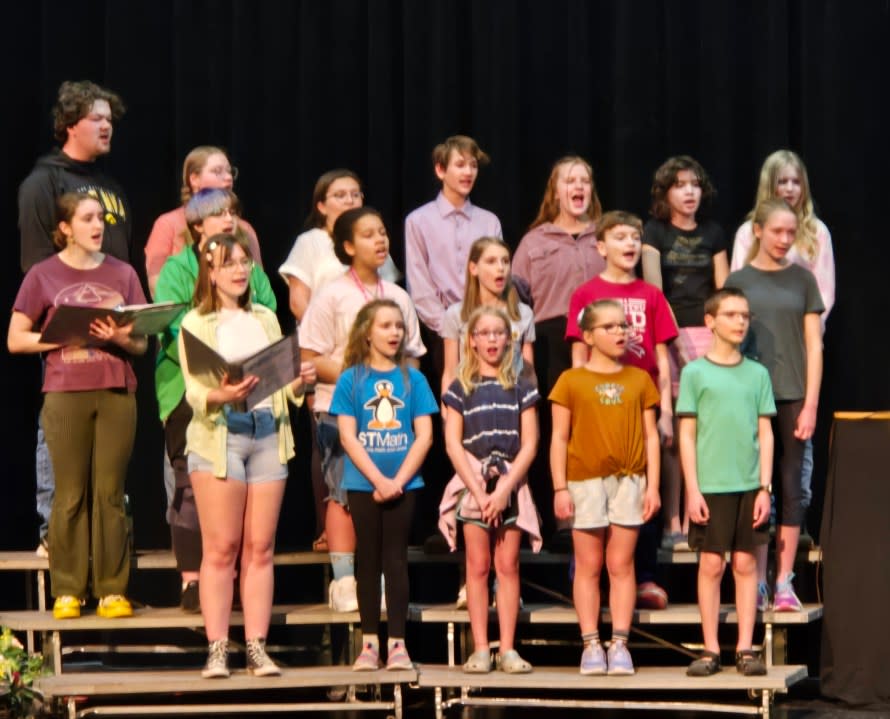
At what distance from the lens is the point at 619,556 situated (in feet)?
18.4

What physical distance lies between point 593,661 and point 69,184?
2593mm

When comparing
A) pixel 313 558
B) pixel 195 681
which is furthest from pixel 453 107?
pixel 195 681

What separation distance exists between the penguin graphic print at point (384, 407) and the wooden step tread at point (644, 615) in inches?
29.2

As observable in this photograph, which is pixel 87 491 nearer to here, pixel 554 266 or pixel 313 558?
pixel 313 558

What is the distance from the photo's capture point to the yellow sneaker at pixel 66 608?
18.9 feet

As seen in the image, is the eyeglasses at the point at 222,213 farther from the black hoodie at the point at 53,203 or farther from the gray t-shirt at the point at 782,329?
the gray t-shirt at the point at 782,329

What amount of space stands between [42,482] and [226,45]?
214cm

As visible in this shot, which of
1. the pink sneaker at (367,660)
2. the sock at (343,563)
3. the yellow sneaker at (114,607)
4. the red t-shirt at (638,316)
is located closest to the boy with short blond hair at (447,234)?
the red t-shirt at (638,316)

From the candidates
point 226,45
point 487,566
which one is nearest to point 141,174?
point 226,45

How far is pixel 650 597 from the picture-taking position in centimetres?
588

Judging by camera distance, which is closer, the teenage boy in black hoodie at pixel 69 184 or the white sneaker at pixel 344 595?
the white sneaker at pixel 344 595

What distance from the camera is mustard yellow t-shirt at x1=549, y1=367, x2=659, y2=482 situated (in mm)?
5590

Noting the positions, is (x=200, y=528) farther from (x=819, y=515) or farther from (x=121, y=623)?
(x=819, y=515)

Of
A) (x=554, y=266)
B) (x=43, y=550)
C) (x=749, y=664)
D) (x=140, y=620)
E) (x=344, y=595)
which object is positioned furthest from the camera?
(x=554, y=266)
